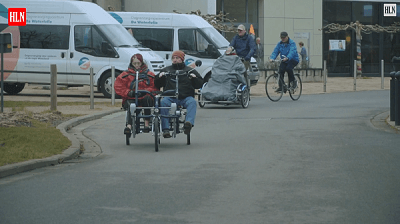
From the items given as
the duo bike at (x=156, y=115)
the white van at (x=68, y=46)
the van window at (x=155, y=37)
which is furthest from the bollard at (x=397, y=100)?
the van window at (x=155, y=37)

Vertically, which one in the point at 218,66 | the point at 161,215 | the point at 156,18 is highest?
the point at 156,18

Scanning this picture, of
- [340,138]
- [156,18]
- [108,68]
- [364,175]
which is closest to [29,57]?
[108,68]

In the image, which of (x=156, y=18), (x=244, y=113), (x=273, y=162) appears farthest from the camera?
(x=156, y=18)

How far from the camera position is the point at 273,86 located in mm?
19625

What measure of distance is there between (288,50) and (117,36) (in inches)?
192

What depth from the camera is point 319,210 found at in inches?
244

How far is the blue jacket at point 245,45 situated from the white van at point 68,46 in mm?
2487

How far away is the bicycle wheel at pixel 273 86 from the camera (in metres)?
19.5

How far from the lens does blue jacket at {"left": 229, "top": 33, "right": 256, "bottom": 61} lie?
64.4 ft

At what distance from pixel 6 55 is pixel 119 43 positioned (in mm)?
3264

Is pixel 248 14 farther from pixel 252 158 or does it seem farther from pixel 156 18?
pixel 252 158

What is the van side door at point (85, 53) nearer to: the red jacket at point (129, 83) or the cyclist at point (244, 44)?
the cyclist at point (244, 44)

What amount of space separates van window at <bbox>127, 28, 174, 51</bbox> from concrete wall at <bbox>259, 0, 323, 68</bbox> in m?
16.2

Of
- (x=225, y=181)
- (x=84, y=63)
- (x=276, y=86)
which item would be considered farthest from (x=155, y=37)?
(x=225, y=181)
